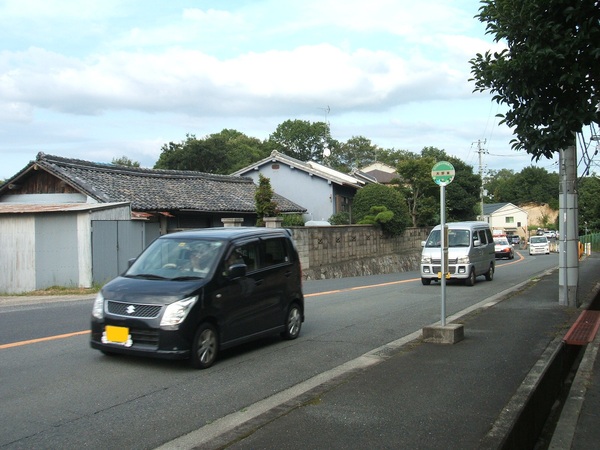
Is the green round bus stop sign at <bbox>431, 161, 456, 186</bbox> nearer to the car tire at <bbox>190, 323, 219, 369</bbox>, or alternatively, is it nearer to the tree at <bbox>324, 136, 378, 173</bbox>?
the car tire at <bbox>190, 323, 219, 369</bbox>

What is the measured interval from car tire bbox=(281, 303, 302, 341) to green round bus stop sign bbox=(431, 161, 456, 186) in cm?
308

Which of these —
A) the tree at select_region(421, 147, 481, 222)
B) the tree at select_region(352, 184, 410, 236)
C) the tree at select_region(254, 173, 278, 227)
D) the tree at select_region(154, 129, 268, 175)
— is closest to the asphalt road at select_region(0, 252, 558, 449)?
the tree at select_region(254, 173, 278, 227)

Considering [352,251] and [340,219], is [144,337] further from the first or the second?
[340,219]

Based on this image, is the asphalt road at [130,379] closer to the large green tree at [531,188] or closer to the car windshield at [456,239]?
the car windshield at [456,239]

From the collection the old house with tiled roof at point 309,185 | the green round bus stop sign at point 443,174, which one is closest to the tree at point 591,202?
the old house with tiled roof at point 309,185

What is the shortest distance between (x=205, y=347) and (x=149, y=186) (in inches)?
838

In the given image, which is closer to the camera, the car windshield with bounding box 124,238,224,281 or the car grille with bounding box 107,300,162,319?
the car grille with bounding box 107,300,162,319

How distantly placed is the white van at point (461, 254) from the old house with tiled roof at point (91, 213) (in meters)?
7.89

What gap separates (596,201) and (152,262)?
171 ft

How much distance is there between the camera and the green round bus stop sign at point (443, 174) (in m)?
9.31

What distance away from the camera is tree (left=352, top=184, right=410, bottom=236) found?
3491cm

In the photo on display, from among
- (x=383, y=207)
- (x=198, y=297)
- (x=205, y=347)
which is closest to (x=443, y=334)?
(x=205, y=347)

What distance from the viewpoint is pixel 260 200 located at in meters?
26.8

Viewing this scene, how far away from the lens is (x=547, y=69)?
22.0ft
